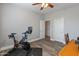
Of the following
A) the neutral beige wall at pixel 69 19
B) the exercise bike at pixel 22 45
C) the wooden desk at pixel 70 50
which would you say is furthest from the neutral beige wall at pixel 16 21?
the wooden desk at pixel 70 50

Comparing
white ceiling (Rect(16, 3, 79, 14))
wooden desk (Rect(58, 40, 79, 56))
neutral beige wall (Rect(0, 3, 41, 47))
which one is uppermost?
white ceiling (Rect(16, 3, 79, 14))

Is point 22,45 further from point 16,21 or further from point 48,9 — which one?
point 48,9

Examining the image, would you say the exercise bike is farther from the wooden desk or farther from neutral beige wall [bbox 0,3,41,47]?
the wooden desk

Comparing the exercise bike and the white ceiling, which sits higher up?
the white ceiling

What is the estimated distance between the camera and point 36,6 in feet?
4.13

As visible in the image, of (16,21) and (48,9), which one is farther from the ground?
(48,9)

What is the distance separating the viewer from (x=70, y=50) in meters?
1.34

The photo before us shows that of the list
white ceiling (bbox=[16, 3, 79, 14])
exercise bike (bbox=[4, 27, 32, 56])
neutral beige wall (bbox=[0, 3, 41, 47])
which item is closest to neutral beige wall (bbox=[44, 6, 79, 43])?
white ceiling (bbox=[16, 3, 79, 14])

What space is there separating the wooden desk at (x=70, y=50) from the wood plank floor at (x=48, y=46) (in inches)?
2.6

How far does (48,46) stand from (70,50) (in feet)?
1.02

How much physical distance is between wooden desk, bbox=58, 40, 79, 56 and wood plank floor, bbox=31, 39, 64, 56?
0.07 metres

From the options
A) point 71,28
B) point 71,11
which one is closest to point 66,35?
point 71,28

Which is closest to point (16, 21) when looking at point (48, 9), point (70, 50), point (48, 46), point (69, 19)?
point (48, 9)

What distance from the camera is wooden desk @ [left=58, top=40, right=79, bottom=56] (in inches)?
47.9
